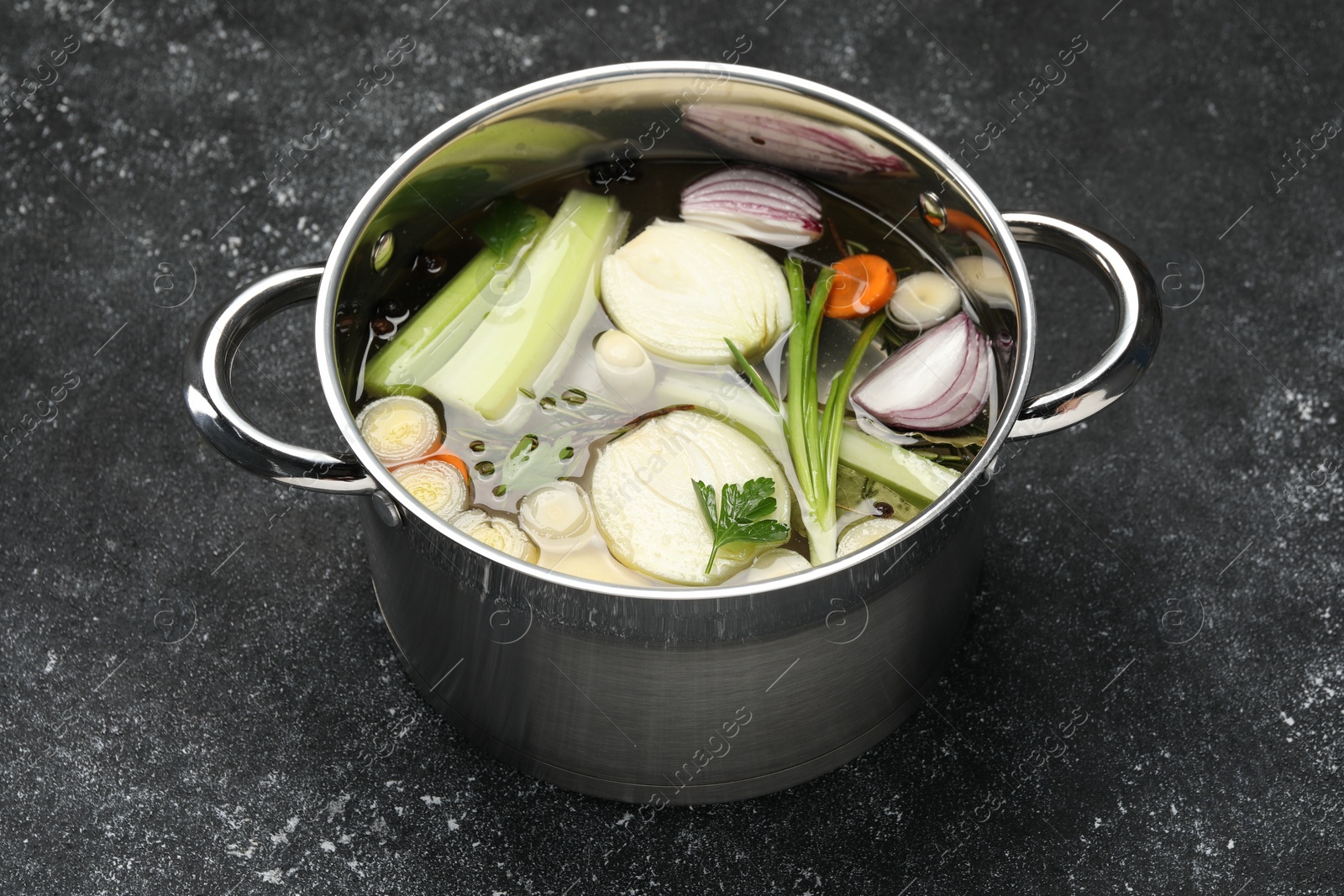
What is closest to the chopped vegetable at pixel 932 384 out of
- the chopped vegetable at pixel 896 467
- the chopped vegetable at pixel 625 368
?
the chopped vegetable at pixel 896 467

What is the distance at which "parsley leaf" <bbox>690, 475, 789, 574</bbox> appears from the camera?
1.34 meters

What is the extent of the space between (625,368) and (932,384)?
346 millimetres

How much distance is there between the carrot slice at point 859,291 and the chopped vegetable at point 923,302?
1 cm

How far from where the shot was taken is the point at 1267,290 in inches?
74.7

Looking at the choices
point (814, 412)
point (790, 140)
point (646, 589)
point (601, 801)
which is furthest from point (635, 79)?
point (601, 801)

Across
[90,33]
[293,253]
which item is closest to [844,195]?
[293,253]

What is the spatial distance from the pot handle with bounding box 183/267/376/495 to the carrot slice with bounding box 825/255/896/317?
0.61 m

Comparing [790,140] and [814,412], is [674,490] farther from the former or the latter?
[790,140]

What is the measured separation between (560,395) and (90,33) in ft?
3.81

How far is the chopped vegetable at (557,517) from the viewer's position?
1381mm

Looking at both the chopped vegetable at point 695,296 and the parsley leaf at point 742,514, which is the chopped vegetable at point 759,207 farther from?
the parsley leaf at point 742,514

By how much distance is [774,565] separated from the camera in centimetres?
136

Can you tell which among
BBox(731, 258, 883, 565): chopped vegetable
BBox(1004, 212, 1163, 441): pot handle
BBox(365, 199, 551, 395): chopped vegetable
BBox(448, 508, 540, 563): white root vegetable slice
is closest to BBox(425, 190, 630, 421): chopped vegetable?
BBox(365, 199, 551, 395): chopped vegetable

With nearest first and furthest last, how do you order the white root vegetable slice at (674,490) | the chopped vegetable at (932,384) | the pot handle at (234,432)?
the pot handle at (234,432) → the white root vegetable slice at (674,490) → the chopped vegetable at (932,384)
